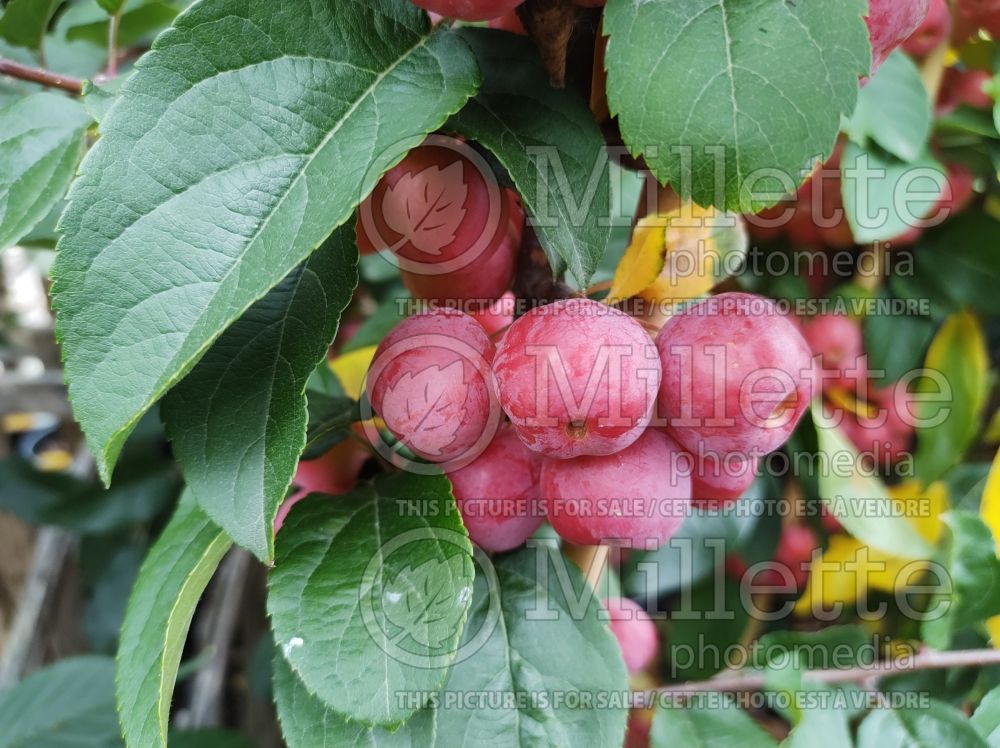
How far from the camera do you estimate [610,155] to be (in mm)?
450

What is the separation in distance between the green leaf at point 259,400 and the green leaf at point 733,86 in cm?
15

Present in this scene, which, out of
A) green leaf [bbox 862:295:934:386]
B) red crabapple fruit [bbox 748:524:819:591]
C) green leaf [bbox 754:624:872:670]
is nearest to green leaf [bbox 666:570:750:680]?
red crabapple fruit [bbox 748:524:819:591]

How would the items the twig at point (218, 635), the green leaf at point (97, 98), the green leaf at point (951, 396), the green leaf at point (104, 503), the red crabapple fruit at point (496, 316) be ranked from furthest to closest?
the green leaf at point (104, 503)
the twig at point (218, 635)
the green leaf at point (951, 396)
the red crabapple fruit at point (496, 316)
the green leaf at point (97, 98)

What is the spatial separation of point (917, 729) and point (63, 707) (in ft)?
2.94

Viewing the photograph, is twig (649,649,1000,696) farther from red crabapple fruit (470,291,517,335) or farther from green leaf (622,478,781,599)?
red crabapple fruit (470,291,517,335)

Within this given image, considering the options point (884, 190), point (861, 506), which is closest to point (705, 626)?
point (861, 506)

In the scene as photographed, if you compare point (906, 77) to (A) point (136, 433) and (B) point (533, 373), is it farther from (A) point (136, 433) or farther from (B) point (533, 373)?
(A) point (136, 433)

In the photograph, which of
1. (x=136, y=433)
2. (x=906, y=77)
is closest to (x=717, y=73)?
(x=906, y=77)

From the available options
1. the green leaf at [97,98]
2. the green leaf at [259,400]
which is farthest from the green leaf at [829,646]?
the green leaf at [97,98]

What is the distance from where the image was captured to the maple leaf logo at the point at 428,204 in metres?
0.41

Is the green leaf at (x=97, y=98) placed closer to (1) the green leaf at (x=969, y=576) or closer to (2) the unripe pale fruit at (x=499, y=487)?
(2) the unripe pale fruit at (x=499, y=487)

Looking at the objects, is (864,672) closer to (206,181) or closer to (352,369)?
(352,369)

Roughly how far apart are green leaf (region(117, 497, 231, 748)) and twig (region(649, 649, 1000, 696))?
34 cm

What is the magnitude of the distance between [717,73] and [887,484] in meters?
0.81
